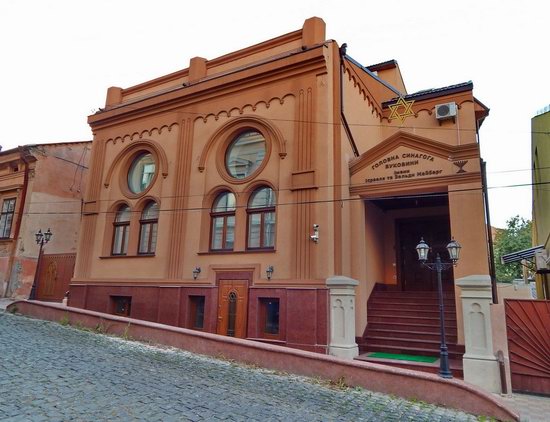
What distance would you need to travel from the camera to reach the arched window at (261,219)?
12.0 meters

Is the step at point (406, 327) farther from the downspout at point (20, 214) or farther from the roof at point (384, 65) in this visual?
the downspout at point (20, 214)

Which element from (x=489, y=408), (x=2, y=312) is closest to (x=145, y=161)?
(x=2, y=312)

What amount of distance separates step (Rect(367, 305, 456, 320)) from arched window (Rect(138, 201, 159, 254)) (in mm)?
7722

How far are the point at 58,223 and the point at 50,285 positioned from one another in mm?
3417

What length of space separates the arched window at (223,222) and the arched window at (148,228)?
2461 millimetres

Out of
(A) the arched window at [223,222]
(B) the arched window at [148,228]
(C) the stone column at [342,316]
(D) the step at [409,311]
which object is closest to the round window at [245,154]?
(A) the arched window at [223,222]

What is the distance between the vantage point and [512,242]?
42.1 meters

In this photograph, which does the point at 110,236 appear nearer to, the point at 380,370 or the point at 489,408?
the point at 380,370

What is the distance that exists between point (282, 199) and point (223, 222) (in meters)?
2.40

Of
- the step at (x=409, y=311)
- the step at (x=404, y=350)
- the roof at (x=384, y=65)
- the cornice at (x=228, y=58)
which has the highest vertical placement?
the roof at (x=384, y=65)

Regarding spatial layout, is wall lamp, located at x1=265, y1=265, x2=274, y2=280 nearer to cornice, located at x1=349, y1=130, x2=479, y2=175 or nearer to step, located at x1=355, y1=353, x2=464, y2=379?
step, located at x1=355, y1=353, x2=464, y2=379

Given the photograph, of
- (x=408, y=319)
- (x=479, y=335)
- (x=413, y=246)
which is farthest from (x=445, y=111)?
(x=479, y=335)

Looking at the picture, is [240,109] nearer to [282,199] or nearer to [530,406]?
[282,199]

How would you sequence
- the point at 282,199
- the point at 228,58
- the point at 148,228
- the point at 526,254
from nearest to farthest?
A: the point at 282,199
the point at 228,58
the point at 148,228
the point at 526,254
